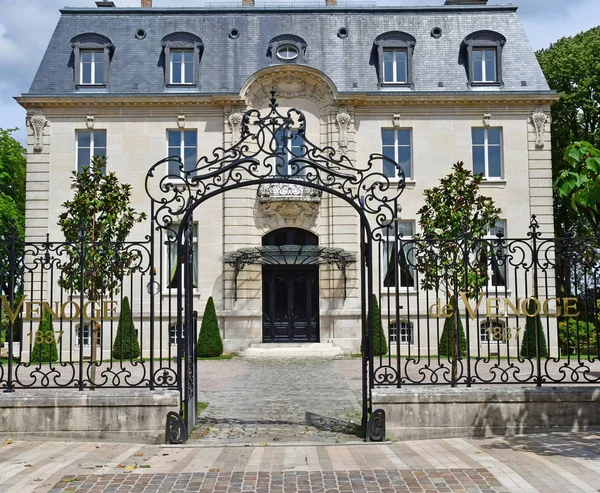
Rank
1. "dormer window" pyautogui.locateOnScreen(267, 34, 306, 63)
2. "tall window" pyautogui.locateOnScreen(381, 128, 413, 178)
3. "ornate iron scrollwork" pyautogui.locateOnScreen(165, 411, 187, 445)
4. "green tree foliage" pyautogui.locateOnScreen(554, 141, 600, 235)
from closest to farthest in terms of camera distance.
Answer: "green tree foliage" pyautogui.locateOnScreen(554, 141, 600, 235), "ornate iron scrollwork" pyautogui.locateOnScreen(165, 411, 187, 445), "tall window" pyautogui.locateOnScreen(381, 128, 413, 178), "dormer window" pyautogui.locateOnScreen(267, 34, 306, 63)

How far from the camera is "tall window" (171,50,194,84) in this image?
26.0 m

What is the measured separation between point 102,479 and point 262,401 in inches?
253

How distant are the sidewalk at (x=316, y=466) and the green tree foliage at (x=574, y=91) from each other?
81.8 feet

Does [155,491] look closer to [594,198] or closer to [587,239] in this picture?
[594,198]

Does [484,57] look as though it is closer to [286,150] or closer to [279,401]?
[286,150]

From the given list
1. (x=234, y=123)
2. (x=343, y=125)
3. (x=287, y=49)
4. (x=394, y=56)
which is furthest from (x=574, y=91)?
(x=234, y=123)

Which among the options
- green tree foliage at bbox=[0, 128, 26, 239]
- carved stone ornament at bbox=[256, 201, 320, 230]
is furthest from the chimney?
green tree foliage at bbox=[0, 128, 26, 239]

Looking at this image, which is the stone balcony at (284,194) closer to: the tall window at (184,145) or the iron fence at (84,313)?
the tall window at (184,145)

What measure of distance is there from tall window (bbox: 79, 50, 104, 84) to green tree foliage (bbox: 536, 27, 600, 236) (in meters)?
19.2

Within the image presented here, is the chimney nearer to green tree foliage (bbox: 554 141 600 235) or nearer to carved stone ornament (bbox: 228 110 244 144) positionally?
carved stone ornament (bbox: 228 110 244 144)

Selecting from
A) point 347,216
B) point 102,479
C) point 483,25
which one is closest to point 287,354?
point 347,216

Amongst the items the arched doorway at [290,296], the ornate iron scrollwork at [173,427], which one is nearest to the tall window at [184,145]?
the arched doorway at [290,296]

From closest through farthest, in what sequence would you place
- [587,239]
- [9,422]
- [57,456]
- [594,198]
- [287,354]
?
[594,198]
[57,456]
[9,422]
[587,239]
[287,354]

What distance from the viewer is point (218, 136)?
25438 millimetres
